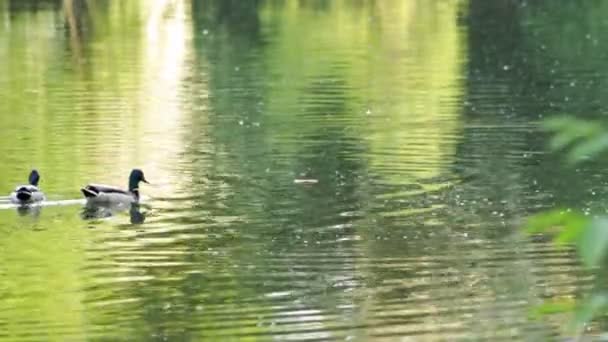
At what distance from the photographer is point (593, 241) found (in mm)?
2549

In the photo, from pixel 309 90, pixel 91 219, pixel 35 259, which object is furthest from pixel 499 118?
pixel 35 259

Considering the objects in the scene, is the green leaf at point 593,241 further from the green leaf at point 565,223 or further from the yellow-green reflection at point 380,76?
the yellow-green reflection at point 380,76

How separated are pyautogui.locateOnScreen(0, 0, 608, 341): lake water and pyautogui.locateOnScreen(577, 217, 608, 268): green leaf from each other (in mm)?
6111

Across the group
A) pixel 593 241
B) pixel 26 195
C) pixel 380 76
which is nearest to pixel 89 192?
pixel 26 195

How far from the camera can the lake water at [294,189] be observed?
996 centimetres

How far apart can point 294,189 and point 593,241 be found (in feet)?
43.8

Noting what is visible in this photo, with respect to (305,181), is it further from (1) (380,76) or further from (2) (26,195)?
(1) (380,76)

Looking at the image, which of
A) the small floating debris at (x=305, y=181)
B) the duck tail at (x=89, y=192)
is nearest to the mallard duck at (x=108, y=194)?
the duck tail at (x=89, y=192)

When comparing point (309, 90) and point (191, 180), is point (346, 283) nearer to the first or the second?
point (191, 180)

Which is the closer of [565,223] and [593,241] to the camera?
[593,241]

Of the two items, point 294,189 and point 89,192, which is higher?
point 89,192

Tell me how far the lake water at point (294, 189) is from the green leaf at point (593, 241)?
6.11 metres

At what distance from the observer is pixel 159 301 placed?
1042 cm

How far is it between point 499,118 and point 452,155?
4163 mm
